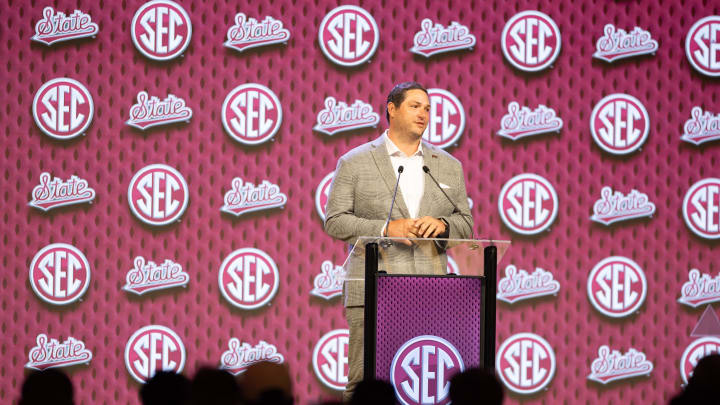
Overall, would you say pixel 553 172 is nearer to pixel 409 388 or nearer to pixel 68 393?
pixel 409 388

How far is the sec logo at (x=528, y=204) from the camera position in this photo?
488 cm

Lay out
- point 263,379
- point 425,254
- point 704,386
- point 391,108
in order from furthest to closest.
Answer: point 391,108
point 425,254
point 263,379
point 704,386

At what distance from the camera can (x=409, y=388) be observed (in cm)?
259

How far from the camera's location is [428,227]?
9.21 feet

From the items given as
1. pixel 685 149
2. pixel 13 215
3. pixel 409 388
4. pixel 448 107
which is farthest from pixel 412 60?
pixel 409 388

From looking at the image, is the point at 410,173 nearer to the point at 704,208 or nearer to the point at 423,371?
the point at 423,371

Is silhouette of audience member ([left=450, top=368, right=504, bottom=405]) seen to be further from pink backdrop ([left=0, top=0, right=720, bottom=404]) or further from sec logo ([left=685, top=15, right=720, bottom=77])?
sec logo ([left=685, top=15, right=720, bottom=77])

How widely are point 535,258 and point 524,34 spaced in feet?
4.21

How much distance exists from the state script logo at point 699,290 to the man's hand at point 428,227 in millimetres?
2701

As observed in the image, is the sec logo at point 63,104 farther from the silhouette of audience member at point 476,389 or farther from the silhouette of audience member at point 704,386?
the silhouette of audience member at point 704,386

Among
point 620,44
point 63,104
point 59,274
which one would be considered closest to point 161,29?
point 63,104

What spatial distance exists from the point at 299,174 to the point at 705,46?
97.9 inches

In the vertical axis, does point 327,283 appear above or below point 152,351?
above

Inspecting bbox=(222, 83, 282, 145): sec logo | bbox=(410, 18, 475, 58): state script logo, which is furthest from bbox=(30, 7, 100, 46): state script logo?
bbox=(410, 18, 475, 58): state script logo
